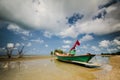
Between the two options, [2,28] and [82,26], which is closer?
[2,28]

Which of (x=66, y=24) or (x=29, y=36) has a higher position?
(x=66, y=24)

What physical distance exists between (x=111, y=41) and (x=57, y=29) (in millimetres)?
2639

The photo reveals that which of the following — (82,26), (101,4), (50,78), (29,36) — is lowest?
(50,78)

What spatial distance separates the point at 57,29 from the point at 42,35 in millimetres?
744

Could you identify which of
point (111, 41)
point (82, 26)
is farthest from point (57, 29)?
point (111, 41)

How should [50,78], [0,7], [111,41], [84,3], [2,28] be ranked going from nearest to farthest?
[50,78]
[0,7]
[2,28]
[84,3]
[111,41]

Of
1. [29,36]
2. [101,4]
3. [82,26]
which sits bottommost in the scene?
[29,36]

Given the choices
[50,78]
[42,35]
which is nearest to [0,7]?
[42,35]

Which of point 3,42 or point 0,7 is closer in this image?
point 0,7

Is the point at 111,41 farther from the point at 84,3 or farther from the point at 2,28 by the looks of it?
the point at 2,28

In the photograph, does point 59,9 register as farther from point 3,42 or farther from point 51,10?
point 3,42

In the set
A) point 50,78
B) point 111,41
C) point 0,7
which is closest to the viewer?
point 50,78

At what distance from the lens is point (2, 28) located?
Result: 423 cm

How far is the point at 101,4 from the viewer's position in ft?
15.7
